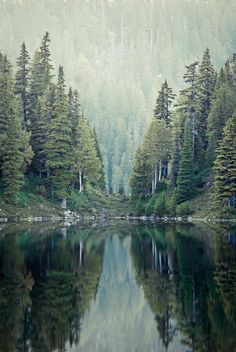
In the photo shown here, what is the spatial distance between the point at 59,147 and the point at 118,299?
190 ft

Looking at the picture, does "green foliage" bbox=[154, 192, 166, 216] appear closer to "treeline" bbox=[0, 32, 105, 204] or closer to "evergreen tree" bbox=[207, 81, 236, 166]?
"evergreen tree" bbox=[207, 81, 236, 166]

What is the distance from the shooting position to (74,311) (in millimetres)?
17484

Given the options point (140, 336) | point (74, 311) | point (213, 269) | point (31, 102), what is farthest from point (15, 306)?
point (31, 102)

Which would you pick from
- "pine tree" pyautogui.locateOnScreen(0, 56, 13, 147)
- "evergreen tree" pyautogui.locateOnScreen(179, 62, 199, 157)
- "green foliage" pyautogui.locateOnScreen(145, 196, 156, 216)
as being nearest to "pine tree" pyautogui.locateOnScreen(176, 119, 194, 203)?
"green foliage" pyautogui.locateOnScreen(145, 196, 156, 216)

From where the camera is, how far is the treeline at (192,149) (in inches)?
2559

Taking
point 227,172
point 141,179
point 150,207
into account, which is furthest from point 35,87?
point 227,172

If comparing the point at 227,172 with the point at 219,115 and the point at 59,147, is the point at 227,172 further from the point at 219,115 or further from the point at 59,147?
the point at 59,147

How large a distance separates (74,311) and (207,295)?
4.36 meters

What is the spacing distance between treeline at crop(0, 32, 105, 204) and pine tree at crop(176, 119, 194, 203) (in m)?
13.2

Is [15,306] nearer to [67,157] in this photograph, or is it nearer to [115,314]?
[115,314]

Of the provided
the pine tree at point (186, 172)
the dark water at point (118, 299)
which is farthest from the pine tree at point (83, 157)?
the dark water at point (118, 299)

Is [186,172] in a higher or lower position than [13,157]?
lower

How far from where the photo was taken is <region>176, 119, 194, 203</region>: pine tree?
7188 cm

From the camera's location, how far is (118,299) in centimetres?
1938
